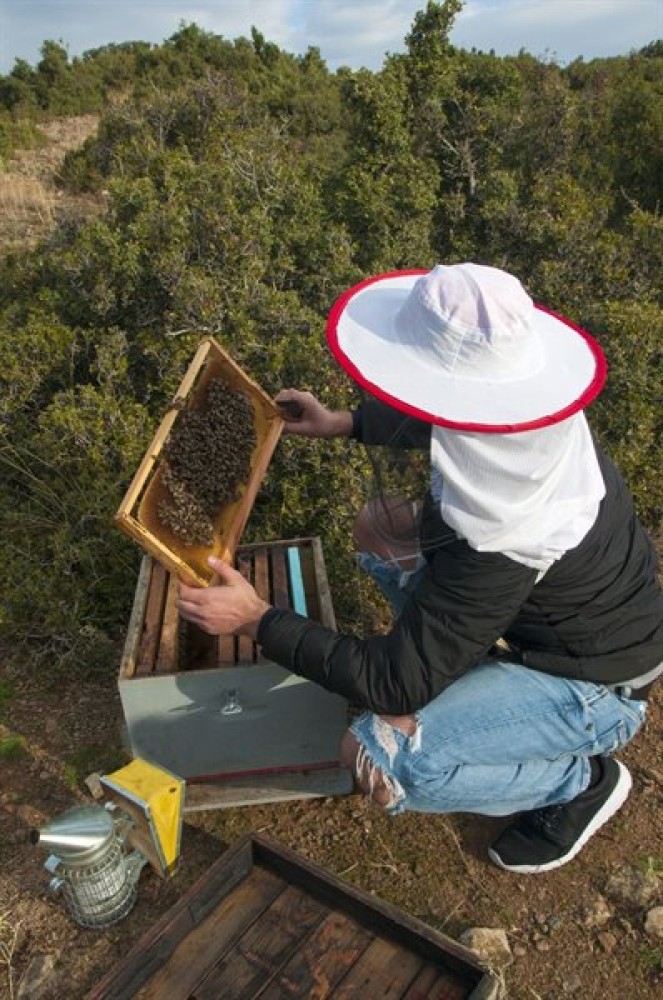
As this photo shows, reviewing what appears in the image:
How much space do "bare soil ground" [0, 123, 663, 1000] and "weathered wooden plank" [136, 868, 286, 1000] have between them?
0.71ft

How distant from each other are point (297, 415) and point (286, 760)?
1.27 m

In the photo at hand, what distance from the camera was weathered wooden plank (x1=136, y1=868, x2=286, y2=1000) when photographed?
2066 millimetres

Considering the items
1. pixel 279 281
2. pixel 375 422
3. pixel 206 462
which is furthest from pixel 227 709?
pixel 279 281

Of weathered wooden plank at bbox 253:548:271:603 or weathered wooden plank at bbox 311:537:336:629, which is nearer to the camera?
weathered wooden plank at bbox 311:537:336:629

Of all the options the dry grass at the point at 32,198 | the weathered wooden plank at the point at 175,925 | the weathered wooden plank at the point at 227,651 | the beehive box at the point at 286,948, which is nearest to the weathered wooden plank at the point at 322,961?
the beehive box at the point at 286,948

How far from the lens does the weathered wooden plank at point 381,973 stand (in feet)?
6.74

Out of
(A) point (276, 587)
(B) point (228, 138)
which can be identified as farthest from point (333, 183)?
(A) point (276, 587)

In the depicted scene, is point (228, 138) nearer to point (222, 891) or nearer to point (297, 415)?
point (297, 415)

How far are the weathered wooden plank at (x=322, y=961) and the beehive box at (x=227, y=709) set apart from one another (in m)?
0.49

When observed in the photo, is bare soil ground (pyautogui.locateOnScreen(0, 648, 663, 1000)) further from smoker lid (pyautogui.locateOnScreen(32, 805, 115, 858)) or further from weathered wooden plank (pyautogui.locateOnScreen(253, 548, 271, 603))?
weathered wooden plank (pyautogui.locateOnScreen(253, 548, 271, 603))

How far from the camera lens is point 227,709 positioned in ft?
7.98

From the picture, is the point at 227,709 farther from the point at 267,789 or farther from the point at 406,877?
the point at 406,877

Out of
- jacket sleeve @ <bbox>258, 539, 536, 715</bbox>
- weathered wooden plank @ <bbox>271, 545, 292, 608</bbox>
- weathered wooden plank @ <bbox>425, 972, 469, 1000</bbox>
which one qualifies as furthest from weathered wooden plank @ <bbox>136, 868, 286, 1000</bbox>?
weathered wooden plank @ <bbox>271, 545, 292, 608</bbox>

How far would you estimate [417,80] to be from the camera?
223 inches
